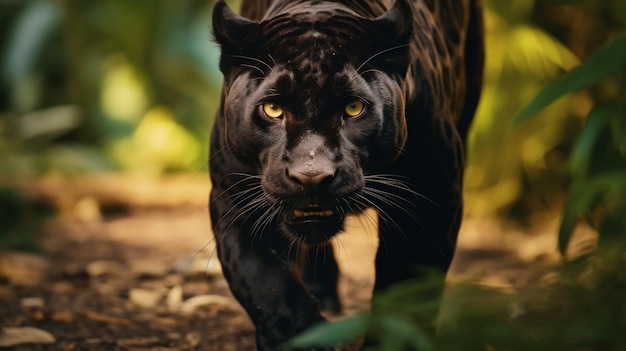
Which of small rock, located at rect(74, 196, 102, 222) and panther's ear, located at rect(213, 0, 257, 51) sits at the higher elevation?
panther's ear, located at rect(213, 0, 257, 51)

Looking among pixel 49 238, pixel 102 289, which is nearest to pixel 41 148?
pixel 49 238

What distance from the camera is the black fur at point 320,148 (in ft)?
7.72

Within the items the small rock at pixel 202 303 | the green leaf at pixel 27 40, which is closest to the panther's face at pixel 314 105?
the small rock at pixel 202 303

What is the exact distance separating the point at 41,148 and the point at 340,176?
6181 mm

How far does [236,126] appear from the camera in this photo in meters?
2.50

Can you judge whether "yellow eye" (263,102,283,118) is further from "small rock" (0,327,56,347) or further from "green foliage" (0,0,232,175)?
"green foliage" (0,0,232,175)

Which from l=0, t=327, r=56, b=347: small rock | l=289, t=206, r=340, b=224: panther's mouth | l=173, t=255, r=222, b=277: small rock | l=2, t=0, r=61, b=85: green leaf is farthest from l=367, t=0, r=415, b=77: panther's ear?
l=2, t=0, r=61, b=85: green leaf

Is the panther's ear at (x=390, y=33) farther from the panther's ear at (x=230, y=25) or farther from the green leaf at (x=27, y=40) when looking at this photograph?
the green leaf at (x=27, y=40)

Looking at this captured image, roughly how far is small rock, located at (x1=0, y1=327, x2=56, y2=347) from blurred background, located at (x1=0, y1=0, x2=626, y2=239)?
3.25m

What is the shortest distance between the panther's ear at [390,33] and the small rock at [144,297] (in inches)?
64.0

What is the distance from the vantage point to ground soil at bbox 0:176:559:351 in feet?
10.2

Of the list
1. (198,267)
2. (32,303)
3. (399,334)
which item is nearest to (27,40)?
(198,267)

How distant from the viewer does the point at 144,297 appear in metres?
3.72

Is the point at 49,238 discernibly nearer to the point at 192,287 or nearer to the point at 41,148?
the point at 192,287
